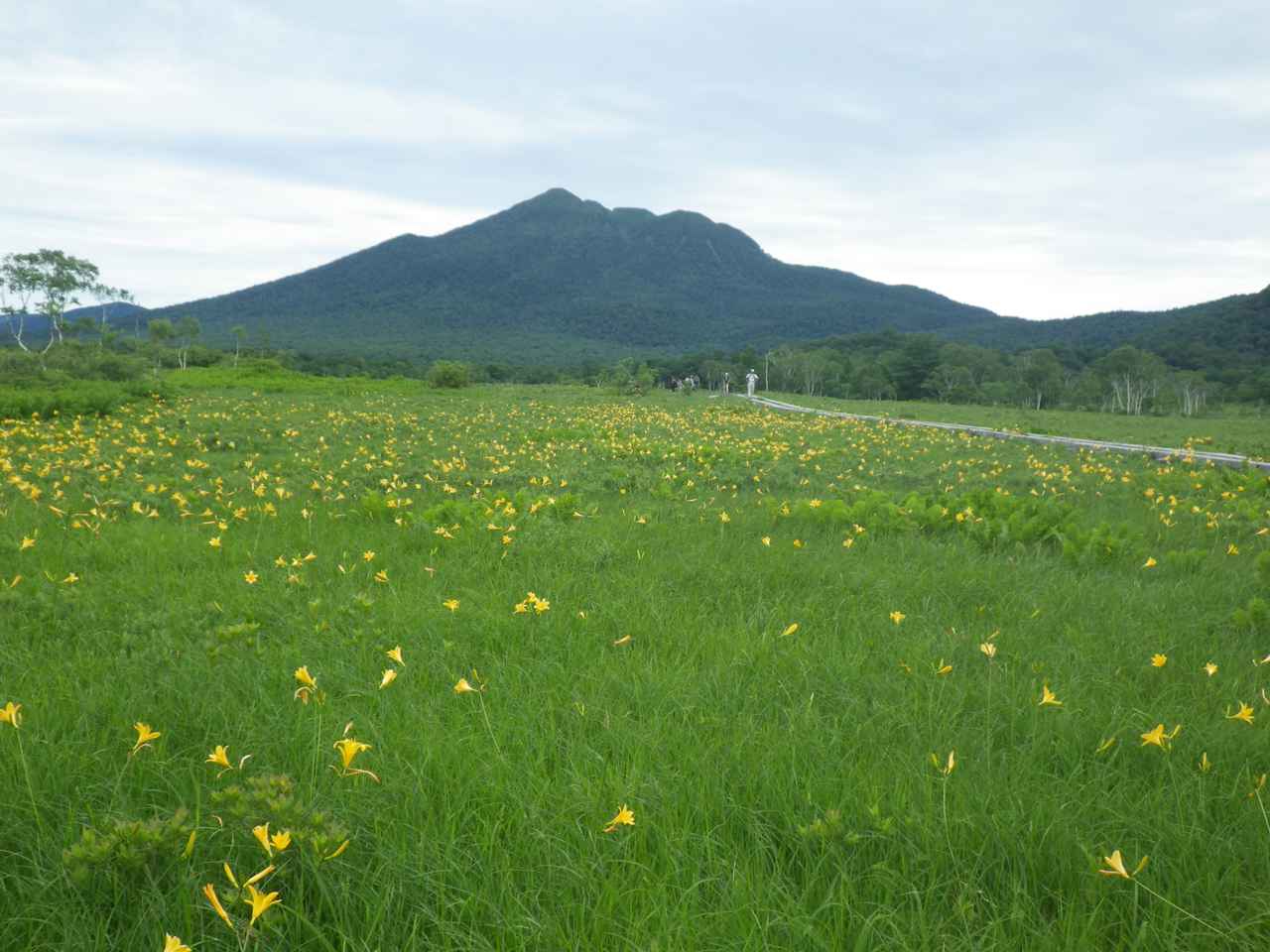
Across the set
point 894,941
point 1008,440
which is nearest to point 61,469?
point 894,941

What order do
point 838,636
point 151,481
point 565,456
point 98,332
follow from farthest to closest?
1. point 98,332
2. point 565,456
3. point 151,481
4. point 838,636

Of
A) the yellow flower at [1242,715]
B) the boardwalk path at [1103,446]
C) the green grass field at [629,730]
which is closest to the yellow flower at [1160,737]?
the green grass field at [629,730]

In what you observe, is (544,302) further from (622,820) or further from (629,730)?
(622,820)

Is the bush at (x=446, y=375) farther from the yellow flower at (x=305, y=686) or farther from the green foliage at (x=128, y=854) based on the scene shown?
the green foliage at (x=128, y=854)

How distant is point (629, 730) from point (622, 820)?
0.60 meters

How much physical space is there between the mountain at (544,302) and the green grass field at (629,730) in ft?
324

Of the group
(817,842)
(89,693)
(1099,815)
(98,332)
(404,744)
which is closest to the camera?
(817,842)

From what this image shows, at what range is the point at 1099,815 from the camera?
2105mm

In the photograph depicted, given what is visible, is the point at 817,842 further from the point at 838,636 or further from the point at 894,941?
the point at 838,636

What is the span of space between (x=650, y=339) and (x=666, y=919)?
5877 inches

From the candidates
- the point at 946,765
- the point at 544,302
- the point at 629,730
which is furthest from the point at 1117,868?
the point at 544,302

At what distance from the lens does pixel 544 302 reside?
531ft

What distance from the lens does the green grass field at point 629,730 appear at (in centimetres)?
171

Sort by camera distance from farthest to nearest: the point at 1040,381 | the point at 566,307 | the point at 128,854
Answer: the point at 566,307 < the point at 1040,381 < the point at 128,854
